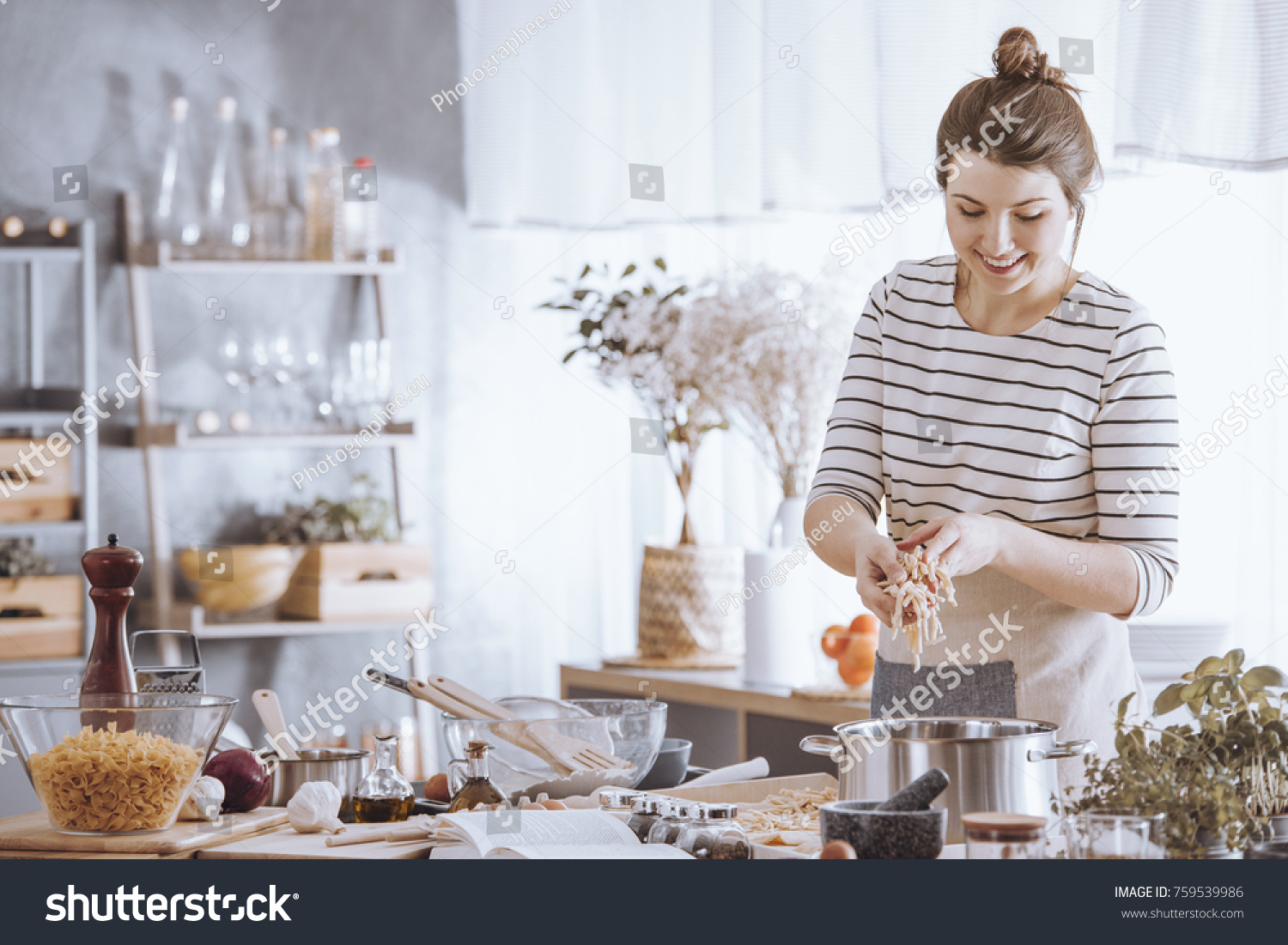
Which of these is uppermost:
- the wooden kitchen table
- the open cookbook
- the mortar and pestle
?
the mortar and pestle

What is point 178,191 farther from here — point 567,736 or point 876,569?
point 876,569

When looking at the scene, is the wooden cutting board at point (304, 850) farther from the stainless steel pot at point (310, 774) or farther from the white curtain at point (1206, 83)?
the white curtain at point (1206, 83)

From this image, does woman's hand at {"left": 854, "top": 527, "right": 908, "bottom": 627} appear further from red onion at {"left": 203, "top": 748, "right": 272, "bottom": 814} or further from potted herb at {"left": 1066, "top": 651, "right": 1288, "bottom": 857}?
red onion at {"left": 203, "top": 748, "right": 272, "bottom": 814}

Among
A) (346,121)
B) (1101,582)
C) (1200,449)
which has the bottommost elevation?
(1101,582)

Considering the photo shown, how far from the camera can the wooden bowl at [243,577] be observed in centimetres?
334

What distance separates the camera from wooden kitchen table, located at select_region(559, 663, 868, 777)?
8.07ft

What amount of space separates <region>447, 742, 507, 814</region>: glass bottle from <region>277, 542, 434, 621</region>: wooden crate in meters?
2.08

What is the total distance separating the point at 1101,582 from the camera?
1.46 meters

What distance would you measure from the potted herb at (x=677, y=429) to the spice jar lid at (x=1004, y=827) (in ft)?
5.92

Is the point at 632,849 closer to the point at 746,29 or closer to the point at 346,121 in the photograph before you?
the point at 746,29

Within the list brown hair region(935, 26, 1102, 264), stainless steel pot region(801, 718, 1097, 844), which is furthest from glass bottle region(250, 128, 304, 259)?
stainless steel pot region(801, 718, 1097, 844)

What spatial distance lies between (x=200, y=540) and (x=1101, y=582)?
2.67 m

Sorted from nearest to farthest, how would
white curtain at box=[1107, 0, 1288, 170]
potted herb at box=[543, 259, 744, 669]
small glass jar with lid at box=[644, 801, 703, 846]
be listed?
small glass jar with lid at box=[644, 801, 703, 846], white curtain at box=[1107, 0, 1288, 170], potted herb at box=[543, 259, 744, 669]

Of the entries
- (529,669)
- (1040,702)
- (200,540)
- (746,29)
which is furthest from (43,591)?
(1040,702)
